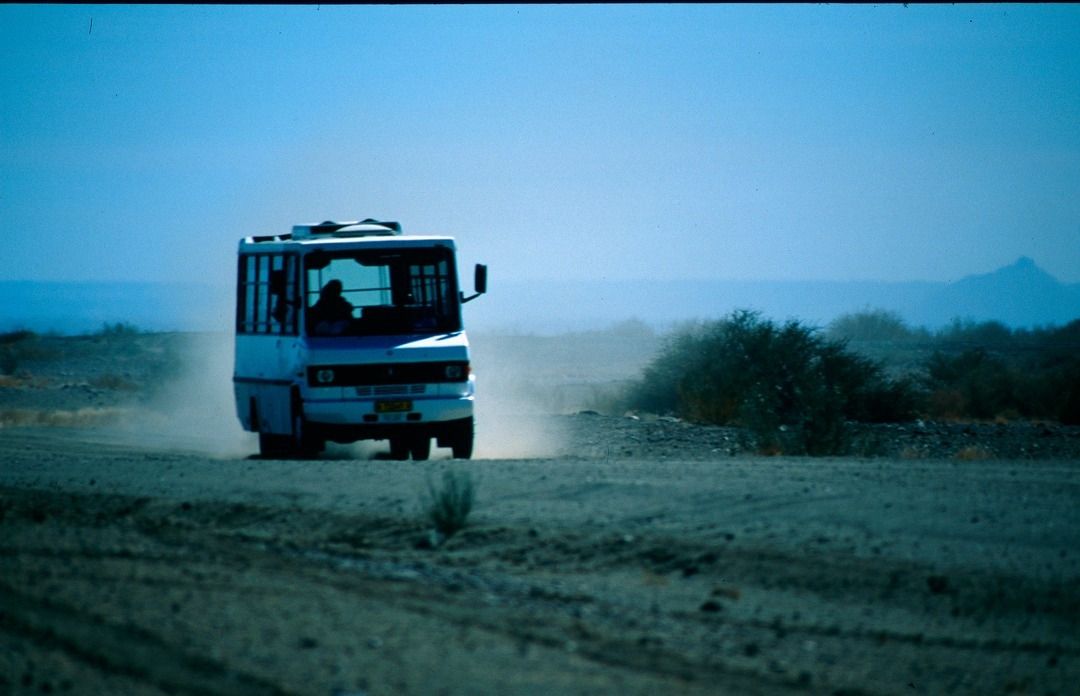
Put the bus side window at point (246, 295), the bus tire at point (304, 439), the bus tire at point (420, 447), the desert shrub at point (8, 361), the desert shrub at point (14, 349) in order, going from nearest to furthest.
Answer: the bus tire at point (304, 439)
the bus tire at point (420, 447)
the bus side window at point (246, 295)
the desert shrub at point (8, 361)
the desert shrub at point (14, 349)

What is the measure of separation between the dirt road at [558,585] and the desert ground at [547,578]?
28 mm

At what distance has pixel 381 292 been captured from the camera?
71.8 ft

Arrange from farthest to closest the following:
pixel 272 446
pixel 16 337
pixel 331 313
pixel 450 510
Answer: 1. pixel 16 337
2. pixel 272 446
3. pixel 331 313
4. pixel 450 510

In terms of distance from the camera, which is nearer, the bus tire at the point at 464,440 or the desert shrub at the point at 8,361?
the bus tire at the point at 464,440

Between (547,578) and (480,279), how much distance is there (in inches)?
419

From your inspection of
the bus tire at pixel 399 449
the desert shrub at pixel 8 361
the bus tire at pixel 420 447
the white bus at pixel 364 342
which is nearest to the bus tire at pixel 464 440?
the white bus at pixel 364 342

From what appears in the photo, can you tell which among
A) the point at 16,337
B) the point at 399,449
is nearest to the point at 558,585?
the point at 399,449

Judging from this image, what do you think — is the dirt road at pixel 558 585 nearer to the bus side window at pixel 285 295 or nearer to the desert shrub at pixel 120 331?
the bus side window at pixel 285 295

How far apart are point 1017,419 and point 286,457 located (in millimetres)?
18711

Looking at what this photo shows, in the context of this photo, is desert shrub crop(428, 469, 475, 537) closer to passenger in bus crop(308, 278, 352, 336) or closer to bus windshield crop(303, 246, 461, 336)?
passenger in bus crop(308, 278, 352, 336)

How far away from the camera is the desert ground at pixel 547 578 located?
27.9ft

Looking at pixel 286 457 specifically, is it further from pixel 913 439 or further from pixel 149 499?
pixel 913 439

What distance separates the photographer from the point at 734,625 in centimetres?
981

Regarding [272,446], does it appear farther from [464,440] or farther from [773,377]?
[773,377]
